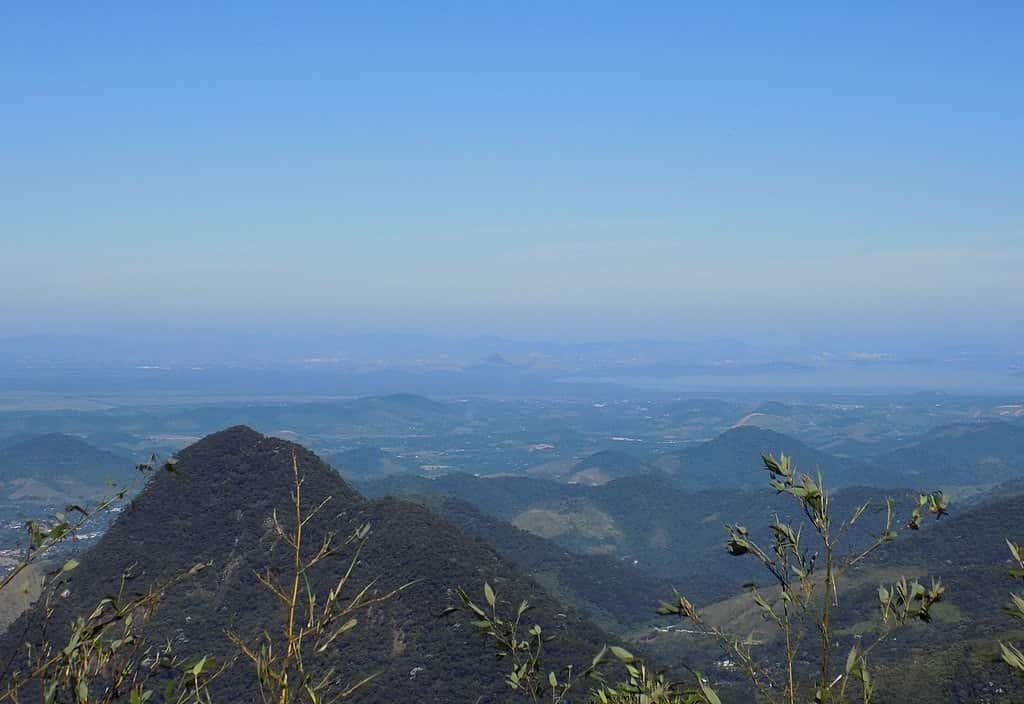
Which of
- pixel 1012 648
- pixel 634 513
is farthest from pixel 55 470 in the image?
pixel 1012 648

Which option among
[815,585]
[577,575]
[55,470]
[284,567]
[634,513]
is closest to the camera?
[815,585]

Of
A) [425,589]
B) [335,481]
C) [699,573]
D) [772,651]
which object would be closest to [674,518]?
[699,573]

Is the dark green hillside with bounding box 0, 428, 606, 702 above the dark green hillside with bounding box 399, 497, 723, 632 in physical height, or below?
above

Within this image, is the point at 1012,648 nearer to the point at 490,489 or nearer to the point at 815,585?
the point at 815,585

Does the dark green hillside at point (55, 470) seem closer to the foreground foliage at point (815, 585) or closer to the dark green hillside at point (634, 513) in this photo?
the dark green hillside at point (634, 513)

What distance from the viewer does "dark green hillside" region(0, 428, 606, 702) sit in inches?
1715

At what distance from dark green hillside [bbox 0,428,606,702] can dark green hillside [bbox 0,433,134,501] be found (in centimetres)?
11852

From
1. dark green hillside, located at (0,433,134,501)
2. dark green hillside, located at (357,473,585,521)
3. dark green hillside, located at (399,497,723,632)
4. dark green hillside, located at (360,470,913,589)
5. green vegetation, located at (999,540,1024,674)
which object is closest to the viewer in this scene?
green vegetation, located at (999,540,1024,674)

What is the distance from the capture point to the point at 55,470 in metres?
186

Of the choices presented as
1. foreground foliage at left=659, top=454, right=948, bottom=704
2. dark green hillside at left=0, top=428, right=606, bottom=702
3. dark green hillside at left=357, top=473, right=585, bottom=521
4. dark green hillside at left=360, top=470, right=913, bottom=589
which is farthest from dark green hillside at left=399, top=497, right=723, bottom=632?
foreground foliage at left=659, top=454, right=948, bottom=704

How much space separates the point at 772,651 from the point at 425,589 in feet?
132

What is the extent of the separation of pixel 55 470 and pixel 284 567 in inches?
6159

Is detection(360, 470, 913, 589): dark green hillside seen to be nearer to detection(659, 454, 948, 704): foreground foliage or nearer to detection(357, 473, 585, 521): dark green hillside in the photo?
detection(357, 473, 585, 521): dark green hillside

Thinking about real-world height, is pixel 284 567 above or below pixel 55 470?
above
